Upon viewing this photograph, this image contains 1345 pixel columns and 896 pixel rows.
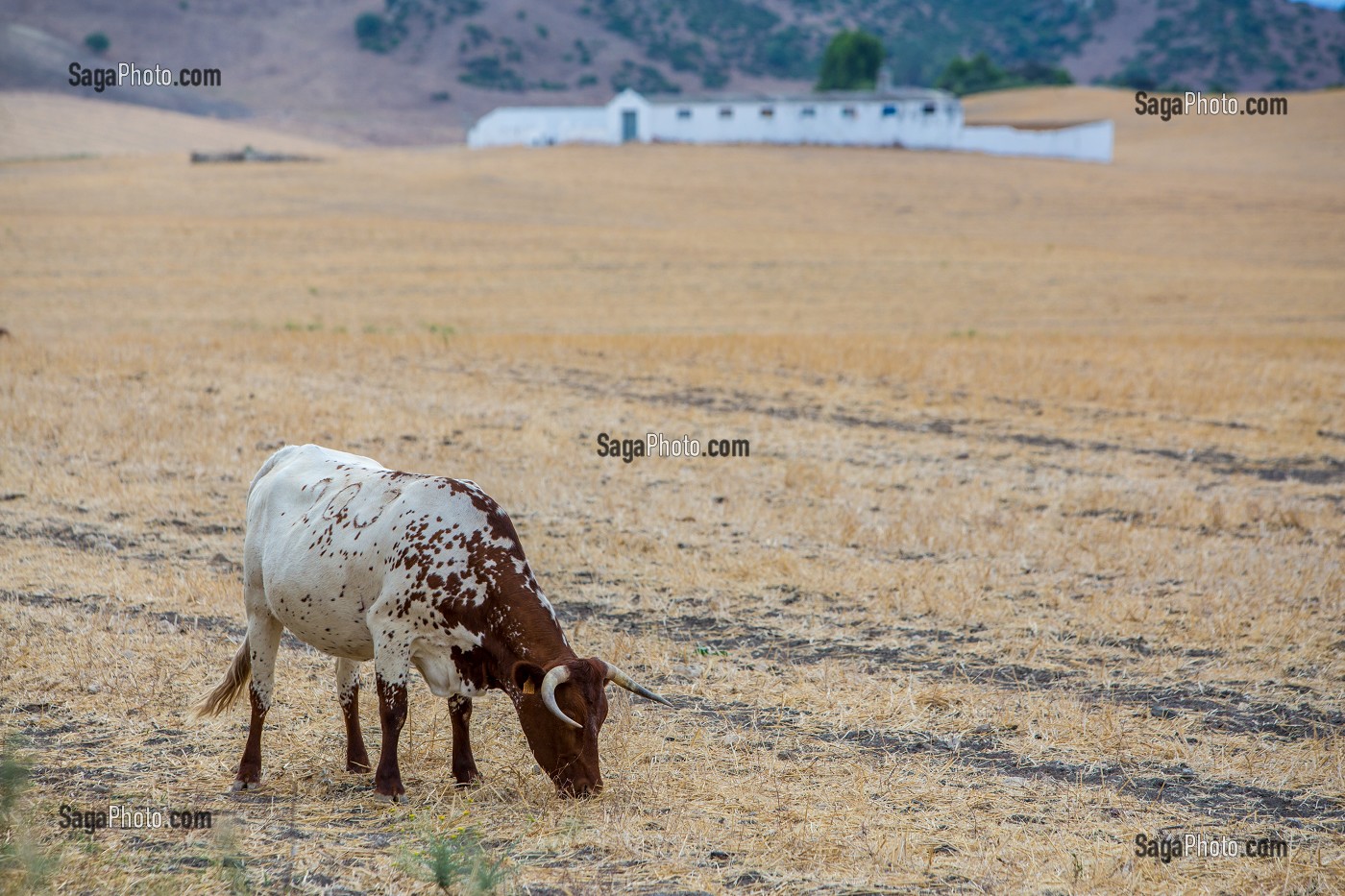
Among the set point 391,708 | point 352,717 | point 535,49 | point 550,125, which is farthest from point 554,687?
point 535,49

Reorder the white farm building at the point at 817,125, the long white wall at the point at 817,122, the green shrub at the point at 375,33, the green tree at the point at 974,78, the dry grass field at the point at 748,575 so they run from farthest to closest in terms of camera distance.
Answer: the green shrub at the point at 375,33 < the green tree at the point at 974,78 < the white farm building at the point at 817,125 < the long white wall at the point at 817,122 < the dry grass field at the point at 748,575

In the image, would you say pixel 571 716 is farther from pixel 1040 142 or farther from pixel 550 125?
pixel 1040 142

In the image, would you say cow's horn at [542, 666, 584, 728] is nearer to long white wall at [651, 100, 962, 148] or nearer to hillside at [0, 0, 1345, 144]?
long white wall at [651, 100, 962, 148]

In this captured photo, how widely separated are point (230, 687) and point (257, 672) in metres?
0.39

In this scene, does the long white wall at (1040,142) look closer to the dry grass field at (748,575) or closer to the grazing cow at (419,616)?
the dry grass field at (748,575)

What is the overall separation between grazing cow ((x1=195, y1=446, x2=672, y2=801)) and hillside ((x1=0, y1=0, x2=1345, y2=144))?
97736 millimetres

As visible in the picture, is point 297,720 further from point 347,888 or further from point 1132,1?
point 1132,1

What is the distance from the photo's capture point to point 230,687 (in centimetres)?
745

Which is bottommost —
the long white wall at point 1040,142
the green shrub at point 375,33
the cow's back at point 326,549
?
the cow's back at point 326,549

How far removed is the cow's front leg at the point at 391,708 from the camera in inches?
258

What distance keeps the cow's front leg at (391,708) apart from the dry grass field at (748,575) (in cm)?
14

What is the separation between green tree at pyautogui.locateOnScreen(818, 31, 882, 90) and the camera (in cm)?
11031

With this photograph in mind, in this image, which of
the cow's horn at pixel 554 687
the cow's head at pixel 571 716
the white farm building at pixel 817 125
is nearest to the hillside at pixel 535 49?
the white farm building at pixel 817 125

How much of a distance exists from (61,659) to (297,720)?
1912 mm
